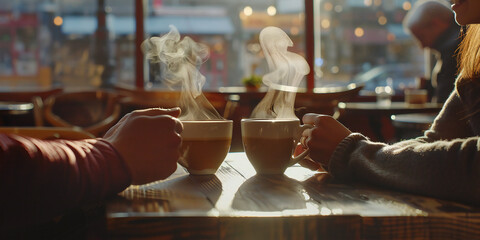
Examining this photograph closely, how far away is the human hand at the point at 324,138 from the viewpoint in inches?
42.2

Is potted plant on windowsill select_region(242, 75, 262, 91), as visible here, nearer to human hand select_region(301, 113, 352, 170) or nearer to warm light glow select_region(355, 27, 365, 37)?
warm light glow select_region(355, 27, 365, 37)

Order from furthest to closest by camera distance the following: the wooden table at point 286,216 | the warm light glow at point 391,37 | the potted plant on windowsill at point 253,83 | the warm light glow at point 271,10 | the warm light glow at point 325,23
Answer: the warm light glow at point 391,37, the warm light glow at point 325,23, the warm light glow at point 271,10, the potted plant on windowsill at point 253,83, the wooden table at point 286,216

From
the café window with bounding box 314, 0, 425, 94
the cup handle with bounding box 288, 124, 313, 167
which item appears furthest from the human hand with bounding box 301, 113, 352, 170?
the café window with bounding box 314, 0, 425, 94

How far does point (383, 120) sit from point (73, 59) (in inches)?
161

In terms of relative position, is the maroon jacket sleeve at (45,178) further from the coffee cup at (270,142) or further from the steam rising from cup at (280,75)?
the steam rising from cup at (280,75)

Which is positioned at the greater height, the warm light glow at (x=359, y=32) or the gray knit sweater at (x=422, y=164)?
the warm light glow at (x=359, y=32)

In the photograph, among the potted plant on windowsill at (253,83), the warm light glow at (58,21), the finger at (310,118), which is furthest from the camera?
the warm light glow at (58,21)

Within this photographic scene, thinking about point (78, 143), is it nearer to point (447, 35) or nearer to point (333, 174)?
point (333, 174)

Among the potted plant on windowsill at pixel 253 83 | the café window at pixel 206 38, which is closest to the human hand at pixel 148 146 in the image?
the potted plant on windowsill at pixel 253 83

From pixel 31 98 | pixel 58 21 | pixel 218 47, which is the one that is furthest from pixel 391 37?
pixel 31 98

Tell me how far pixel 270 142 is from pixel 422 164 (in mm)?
305

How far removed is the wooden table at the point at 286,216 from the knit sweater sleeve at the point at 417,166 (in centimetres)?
3

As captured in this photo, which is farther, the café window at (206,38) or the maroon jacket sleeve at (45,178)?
the café window at (206,38)

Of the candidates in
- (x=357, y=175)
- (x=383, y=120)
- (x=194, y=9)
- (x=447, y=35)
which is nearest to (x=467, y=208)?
(x=357, y=175)
